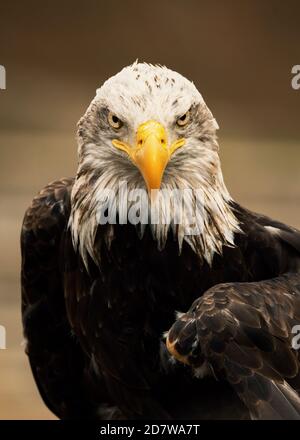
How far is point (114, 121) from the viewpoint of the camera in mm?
1808

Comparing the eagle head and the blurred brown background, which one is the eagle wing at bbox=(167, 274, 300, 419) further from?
the blurred brown background

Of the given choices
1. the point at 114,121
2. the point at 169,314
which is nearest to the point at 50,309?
the point at 169,314

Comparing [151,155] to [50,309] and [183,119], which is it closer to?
[183,119]

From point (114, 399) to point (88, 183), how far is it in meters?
0.39

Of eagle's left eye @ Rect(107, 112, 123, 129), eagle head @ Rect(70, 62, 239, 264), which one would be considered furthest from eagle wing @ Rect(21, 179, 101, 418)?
eagle's left eye @ Rect(107, 112, 123, 129)

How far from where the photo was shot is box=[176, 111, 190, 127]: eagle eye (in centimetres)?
180

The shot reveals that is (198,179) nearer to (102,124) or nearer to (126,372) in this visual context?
(102,124)

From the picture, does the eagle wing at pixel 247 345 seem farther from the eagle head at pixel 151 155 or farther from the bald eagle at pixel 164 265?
the eagle head at pixel 151 155

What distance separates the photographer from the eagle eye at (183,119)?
5.90ft

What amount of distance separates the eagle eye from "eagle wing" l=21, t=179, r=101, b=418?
35 cm

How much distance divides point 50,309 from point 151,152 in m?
0.54

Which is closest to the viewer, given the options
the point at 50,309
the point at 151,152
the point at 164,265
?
the point at 151,152

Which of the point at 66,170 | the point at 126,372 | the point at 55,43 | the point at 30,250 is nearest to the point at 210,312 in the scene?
the point at 126,372

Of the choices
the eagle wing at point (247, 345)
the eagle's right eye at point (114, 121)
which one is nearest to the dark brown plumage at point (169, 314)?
the eagle wing at point (247, 345)
